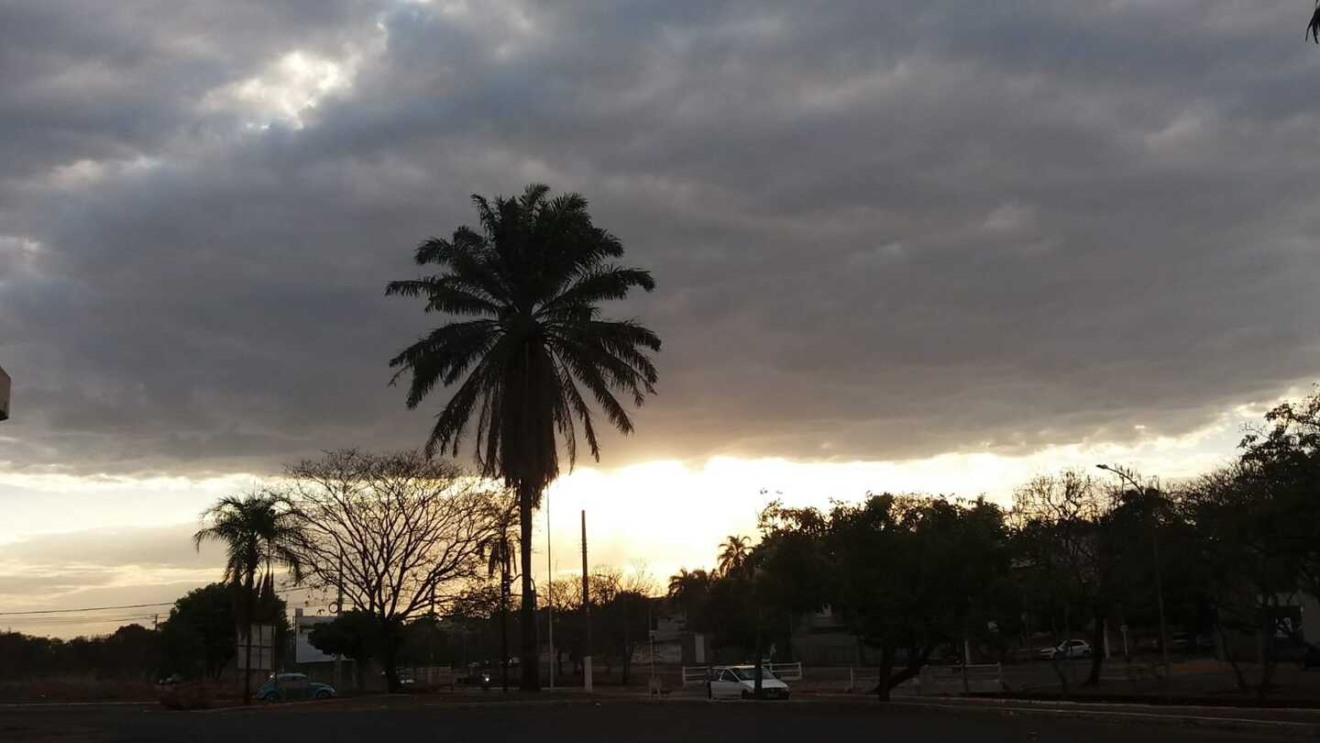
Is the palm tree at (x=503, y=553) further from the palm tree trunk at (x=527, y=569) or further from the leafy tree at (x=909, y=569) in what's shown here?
the leafy tree at (x=909, y=569)

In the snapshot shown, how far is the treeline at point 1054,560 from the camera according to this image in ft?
105

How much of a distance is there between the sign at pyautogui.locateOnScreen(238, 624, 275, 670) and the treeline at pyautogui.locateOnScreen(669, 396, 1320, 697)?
20892 mm

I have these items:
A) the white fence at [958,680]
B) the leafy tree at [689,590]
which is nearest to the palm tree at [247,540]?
the white fence at [958,680]

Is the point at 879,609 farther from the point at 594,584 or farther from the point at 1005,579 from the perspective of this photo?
the point at 594,584

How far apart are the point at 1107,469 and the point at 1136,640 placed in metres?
55.9

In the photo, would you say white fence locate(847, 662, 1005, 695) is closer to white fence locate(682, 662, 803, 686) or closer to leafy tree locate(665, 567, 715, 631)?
white fence locate(682, 662, 803, 686)

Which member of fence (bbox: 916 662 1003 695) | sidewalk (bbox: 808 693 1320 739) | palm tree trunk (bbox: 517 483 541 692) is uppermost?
palm tree trunk (bbox: 517 483 541 692)

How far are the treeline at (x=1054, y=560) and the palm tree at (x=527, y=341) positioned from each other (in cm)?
835

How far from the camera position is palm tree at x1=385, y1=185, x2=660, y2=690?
4491 centimetres

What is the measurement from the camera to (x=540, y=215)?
153 feet

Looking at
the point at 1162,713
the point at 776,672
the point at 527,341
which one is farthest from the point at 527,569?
the point at 776,672

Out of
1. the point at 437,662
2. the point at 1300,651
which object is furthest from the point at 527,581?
the point at 437,662

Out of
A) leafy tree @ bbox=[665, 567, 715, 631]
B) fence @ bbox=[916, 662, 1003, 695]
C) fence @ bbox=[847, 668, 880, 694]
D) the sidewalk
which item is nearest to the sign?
fence @ bbox=[847, 668, 880, 694]

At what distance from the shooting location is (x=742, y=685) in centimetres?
5069
